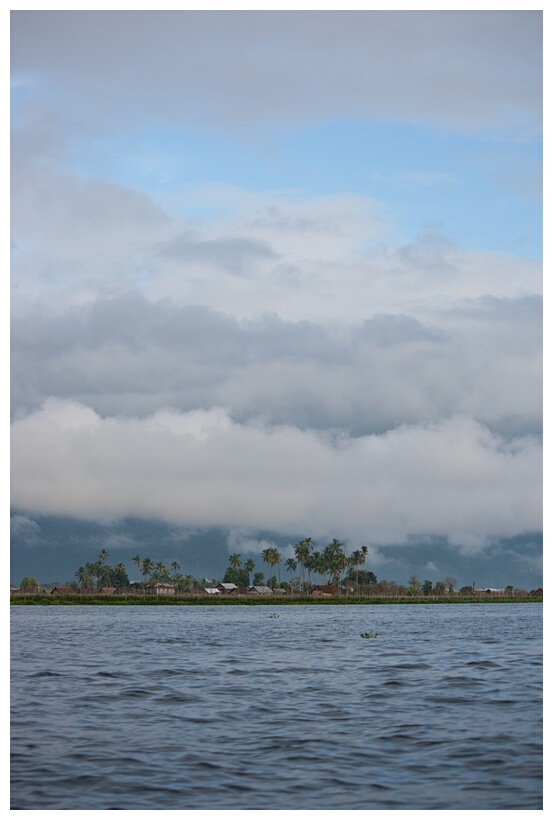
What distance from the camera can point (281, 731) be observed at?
20453 millimetres

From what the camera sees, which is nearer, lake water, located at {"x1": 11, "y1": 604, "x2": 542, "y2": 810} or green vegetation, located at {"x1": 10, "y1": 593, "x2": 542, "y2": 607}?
lake water, located at {"x1": 11, "y1": 604, "x2": 542, "y2": 810}

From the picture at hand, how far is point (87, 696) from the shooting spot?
26.3 m

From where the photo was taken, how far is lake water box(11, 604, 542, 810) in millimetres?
15141

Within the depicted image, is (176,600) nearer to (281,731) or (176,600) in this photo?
(176,600)

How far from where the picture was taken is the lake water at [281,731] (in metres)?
15.1

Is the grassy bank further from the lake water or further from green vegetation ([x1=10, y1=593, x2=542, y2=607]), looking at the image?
the lake water

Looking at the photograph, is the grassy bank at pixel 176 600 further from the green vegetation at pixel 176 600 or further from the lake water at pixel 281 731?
the lake water at pixel 281 731

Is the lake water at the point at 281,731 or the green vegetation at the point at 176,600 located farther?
the green vegetation at the point at 176,600

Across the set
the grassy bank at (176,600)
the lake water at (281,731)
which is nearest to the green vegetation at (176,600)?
the grassy bank at (176,600)

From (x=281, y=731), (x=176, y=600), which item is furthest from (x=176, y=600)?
(x=281, y=731)

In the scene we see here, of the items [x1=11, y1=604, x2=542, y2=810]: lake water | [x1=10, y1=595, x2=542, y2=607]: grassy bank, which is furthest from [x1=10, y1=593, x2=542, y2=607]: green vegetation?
[x1=11, y1=604, x2=542, y2=810]: lake water

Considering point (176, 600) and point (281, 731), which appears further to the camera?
point (176, 600)
